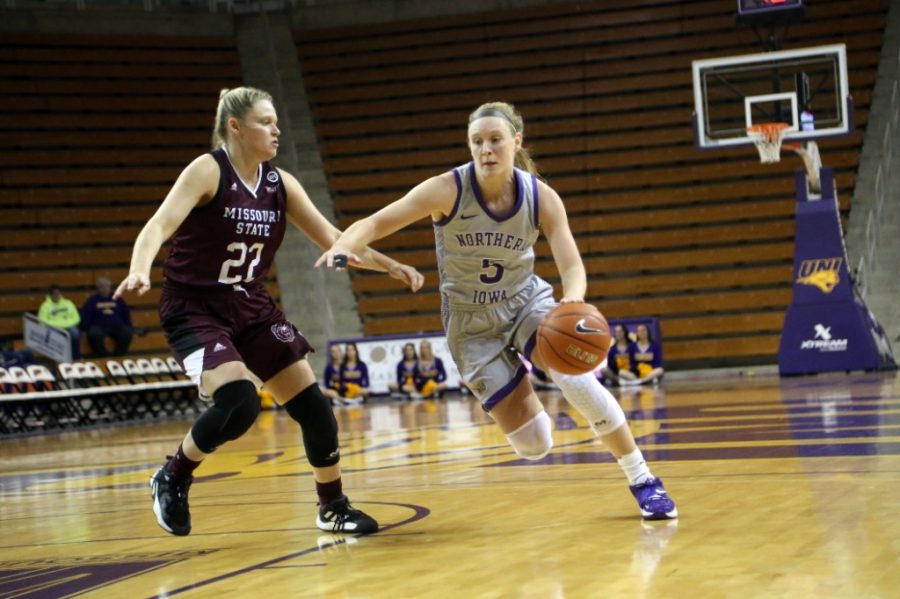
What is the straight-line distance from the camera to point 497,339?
4.91 m

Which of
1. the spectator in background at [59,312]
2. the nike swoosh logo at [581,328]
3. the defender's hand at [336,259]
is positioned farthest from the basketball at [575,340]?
the spectator in background at [59,312]

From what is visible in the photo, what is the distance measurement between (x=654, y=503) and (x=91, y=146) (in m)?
16.6

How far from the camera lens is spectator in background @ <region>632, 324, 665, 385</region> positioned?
15.4 meters

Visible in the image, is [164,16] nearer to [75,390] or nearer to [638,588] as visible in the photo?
[75,390]

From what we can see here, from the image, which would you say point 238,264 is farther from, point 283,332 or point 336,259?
point 336,259

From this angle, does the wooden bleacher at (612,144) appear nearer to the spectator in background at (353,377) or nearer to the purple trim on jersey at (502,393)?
the spectator in background at (353,377)

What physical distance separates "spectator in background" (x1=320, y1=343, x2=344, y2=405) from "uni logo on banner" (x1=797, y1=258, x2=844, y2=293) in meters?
6.23

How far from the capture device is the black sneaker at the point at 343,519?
4.68 m

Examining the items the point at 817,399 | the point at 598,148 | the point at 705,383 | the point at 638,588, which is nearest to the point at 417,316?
the point at 598,148

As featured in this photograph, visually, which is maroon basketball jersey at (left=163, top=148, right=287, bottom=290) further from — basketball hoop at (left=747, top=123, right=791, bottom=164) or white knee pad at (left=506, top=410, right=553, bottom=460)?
basketball hoop at (left=747, top=123, right=791, bottom=164)

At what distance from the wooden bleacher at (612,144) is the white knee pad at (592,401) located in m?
13.1

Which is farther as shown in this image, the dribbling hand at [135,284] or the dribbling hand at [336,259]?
the dribbling hand at [336,259]

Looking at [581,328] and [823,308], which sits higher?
[581,328]

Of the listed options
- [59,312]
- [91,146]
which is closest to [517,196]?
[59,312]
